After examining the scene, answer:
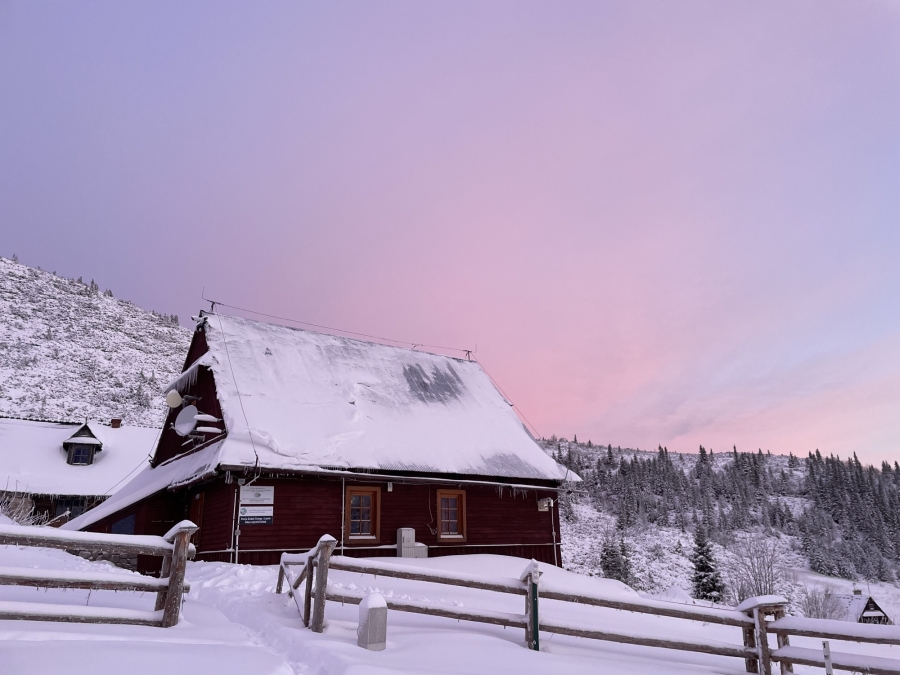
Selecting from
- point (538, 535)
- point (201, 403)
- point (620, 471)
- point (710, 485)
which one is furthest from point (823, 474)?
point (201, 403)

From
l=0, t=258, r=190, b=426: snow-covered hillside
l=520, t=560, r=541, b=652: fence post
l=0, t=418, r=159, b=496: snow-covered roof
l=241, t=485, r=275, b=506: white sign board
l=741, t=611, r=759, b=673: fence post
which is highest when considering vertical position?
l=0, t=258, r=190, b=426: snow-covered hillside

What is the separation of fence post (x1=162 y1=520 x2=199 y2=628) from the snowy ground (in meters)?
0.21

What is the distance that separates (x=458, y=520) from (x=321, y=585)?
12.7m

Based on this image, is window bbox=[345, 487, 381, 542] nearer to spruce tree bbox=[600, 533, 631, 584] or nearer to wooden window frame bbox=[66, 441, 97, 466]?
wooden window frame bbox=[66, 441, 97, 466]

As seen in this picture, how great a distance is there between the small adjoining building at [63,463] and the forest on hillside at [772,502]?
59910mm

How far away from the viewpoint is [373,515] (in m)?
18.4

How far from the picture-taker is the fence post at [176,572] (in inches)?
274

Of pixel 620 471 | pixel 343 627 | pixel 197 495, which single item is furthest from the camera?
pixel 620 471

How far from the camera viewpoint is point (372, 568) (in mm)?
8258

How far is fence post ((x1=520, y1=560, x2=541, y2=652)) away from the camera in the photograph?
7.81 metres

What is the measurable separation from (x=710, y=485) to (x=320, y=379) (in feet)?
435

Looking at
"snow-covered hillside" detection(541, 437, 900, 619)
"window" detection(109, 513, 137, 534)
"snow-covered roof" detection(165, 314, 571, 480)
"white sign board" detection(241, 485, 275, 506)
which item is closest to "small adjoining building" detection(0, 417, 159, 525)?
"window" detection(109, 513, 137, 534)

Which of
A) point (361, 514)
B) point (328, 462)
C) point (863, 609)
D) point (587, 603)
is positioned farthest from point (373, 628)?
point (863, 609)

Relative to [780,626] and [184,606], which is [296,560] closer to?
[184,606]
